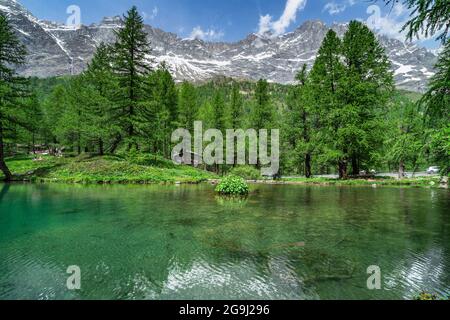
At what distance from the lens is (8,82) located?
26.9 m

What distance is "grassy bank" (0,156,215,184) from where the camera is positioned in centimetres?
2622

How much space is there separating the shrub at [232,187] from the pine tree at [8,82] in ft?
71.6

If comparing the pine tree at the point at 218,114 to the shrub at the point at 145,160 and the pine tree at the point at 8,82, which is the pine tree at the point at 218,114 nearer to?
the shrub at the point at 145,160

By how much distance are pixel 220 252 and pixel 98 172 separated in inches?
945

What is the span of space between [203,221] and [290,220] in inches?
142

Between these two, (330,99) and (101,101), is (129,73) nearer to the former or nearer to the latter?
(101,101)

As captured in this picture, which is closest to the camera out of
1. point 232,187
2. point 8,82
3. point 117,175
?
point 232,187

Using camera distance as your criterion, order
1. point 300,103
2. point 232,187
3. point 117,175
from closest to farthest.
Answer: point 232,187
point 117,175
point 300,103

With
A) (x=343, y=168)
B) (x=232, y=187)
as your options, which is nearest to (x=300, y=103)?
(x=343, y=168)

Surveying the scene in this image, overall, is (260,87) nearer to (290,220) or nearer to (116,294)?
(290,220)

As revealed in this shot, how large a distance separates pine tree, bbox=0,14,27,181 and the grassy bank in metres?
2.89

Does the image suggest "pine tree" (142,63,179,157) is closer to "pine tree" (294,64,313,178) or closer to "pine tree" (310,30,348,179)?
"pine tree" (294,64,313,178)

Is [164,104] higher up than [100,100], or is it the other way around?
[164,104]
